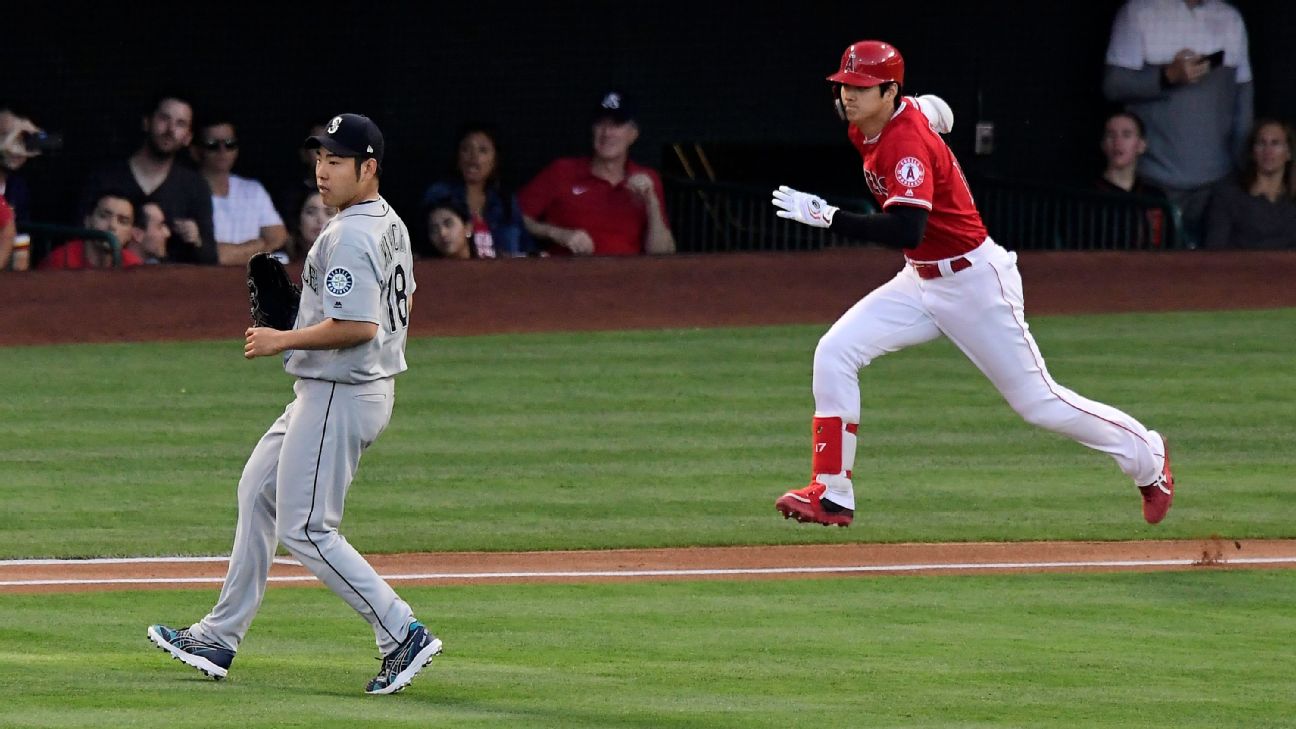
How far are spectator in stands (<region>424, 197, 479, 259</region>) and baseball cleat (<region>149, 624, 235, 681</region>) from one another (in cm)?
811

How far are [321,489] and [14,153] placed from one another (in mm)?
8102

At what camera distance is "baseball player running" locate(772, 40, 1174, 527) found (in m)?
7.32

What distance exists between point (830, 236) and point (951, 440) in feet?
17.9

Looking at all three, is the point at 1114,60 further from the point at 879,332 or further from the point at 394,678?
the point at 394,678

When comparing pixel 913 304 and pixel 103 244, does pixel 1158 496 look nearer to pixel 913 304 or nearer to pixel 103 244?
pixel 913 304

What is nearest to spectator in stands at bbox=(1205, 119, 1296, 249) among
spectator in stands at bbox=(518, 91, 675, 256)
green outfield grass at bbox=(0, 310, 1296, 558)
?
green outfield grass at bbox=(0, 310, 1296, 558)

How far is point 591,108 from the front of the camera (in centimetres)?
1566

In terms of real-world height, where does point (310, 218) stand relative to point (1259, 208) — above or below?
above

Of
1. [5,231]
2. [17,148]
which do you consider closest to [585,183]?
[17,148]

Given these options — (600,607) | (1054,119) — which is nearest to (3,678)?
(600,607)

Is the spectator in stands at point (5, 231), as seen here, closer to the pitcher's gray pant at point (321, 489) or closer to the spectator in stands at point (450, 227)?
the spectator in stands at point (450, 227)

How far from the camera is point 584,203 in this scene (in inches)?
561

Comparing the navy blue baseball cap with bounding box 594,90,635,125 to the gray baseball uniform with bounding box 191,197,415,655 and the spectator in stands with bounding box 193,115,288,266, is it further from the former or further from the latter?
the gray baseball uniform with bounding box 191,197,415,655

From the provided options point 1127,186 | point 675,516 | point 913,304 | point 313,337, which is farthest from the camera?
point 1127,186
